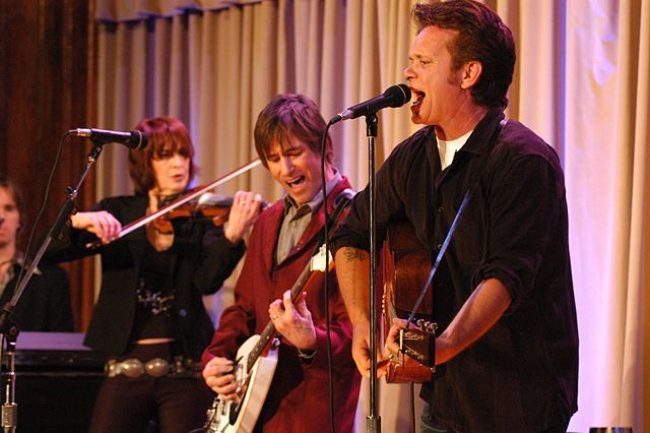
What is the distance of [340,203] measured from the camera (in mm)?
3412

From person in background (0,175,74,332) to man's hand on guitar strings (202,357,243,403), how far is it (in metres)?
1.41

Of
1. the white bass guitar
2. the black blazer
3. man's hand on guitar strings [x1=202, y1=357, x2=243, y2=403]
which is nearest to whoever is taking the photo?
the white bass guitar

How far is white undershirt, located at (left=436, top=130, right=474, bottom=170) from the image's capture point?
Result: 280 centimetres

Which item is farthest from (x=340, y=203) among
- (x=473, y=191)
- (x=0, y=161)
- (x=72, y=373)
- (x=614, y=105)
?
(x=0, y=161)

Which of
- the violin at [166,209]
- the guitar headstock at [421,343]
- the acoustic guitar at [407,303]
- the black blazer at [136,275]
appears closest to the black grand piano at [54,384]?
the black blazer at [136,275]

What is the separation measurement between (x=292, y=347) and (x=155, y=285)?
3.11ft

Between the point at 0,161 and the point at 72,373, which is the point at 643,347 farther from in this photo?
the point at 0,161

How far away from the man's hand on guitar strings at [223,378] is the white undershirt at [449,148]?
3.86 feet

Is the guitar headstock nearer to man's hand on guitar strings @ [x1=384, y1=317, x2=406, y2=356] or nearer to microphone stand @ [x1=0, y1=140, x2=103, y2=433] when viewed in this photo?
man's hand on guitar strings @ [x1=384, y1=317, x2=406, y2=356]

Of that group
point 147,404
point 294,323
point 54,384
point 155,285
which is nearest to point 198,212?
point 155,285

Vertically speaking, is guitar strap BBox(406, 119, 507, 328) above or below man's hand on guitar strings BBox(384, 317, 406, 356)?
above

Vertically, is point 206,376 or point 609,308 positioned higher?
point 609,308

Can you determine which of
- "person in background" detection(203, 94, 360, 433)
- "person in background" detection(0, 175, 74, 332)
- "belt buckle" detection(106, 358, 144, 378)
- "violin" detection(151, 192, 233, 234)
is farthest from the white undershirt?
"person in background" detection(0, 175, 74, 332)

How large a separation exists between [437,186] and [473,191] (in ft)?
0.47
